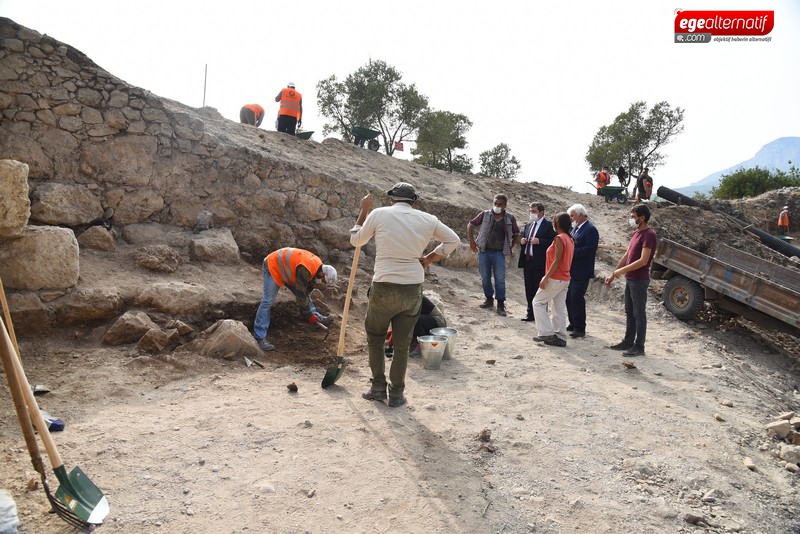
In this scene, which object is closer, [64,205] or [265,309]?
[265,309]

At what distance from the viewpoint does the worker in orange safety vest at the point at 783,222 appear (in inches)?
663

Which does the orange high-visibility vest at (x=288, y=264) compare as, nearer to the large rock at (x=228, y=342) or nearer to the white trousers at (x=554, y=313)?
the large rock at (x=228, y=342)

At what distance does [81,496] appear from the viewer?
2461mm

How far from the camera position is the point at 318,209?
8.77 metres

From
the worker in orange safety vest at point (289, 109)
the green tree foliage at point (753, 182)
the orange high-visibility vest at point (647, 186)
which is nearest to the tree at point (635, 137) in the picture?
the green tree foliage at point (753, 182)

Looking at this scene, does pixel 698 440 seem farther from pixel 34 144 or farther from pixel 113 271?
pixel 34 144

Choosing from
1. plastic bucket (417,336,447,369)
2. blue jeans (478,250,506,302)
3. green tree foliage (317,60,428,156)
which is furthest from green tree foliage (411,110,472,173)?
plastic bucket (417,336,447,369)

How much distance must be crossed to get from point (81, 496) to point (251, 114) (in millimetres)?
9797

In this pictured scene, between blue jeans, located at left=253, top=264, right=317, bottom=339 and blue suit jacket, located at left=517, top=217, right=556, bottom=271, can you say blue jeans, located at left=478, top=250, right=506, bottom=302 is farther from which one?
blue jeans, located at left=253, top=264, right=317, bottom=339

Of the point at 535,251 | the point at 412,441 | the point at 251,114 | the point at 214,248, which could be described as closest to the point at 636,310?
the point at 535,251

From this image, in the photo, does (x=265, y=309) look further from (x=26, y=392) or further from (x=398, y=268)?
(x=26, y=392)

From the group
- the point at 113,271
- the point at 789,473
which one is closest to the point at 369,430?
the point at 789,473

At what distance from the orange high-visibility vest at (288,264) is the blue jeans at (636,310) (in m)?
3.84

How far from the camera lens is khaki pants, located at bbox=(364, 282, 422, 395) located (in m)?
3.93
